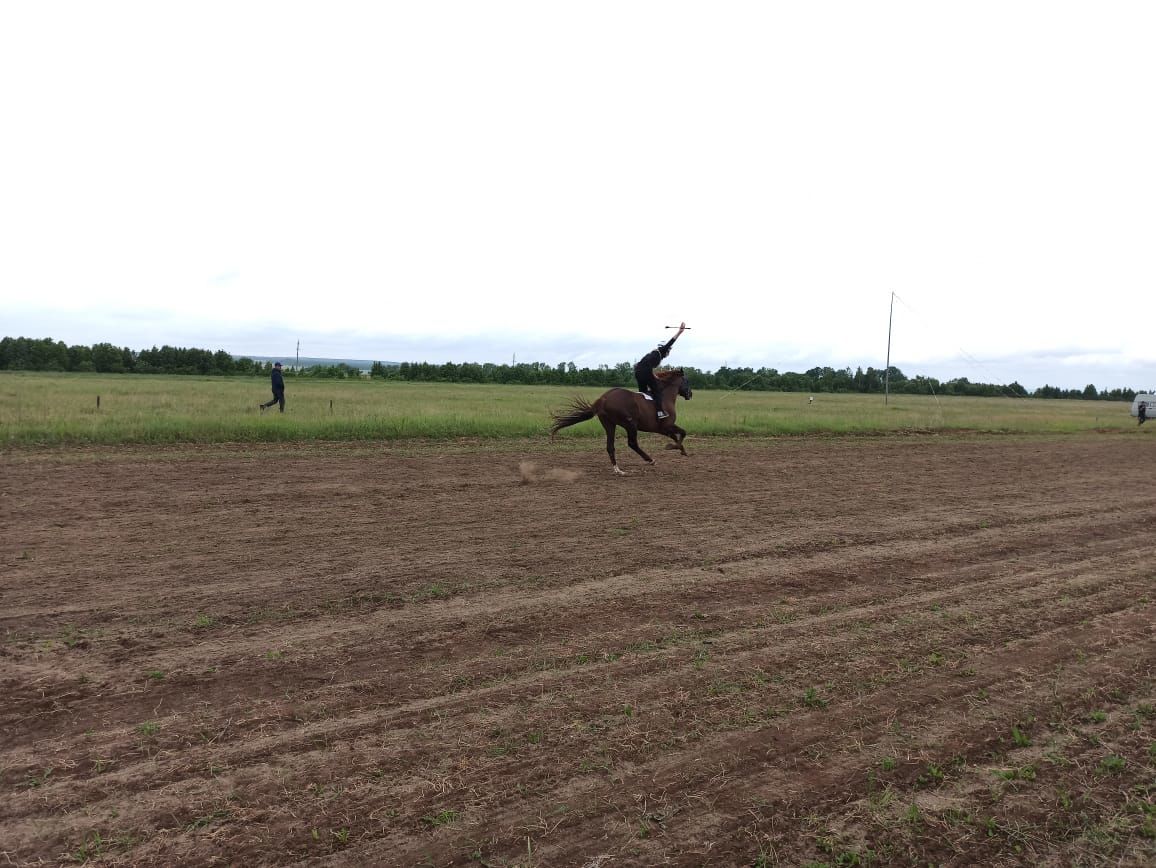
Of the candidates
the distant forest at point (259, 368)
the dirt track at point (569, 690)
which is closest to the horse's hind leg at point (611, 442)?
the dirt track at point (569, 690)

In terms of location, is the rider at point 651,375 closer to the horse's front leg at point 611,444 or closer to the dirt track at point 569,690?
the horse's front leg at point 611,444

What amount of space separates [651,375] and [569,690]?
1032 cm

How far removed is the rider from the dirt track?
4886 millimetres

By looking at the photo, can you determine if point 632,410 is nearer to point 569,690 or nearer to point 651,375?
point 651,375

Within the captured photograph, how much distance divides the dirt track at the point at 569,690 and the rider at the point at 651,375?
16.0 ft

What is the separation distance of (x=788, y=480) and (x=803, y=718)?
32.9 ft

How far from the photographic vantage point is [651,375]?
14461 millimetres

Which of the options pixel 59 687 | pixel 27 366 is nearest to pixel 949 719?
pixel 59 687

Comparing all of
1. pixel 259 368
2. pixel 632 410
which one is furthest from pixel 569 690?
pixel 259 368

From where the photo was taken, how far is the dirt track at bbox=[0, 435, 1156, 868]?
10.8 ft

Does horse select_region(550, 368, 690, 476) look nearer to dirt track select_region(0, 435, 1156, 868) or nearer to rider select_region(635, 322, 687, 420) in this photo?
rider select_region(635, 322, 687, 420)

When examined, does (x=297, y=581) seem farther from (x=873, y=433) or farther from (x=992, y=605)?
(x=873, y=433)

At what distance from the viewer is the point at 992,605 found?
6445mm

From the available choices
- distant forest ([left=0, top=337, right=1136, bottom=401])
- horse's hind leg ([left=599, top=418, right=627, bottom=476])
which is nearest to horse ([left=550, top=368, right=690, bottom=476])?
horse's hind leg ([left=599, top=418, right=627, bottom=476])
